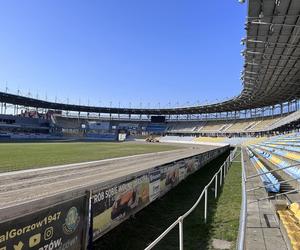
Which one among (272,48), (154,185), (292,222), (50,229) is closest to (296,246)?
(292,222)

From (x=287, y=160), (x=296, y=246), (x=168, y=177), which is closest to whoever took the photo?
(x=296, y=246)

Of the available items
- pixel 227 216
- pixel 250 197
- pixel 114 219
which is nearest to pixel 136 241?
pixel 114 219

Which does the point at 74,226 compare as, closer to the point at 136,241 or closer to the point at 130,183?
the point at 136,241

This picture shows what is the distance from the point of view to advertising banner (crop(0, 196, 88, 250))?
420cm

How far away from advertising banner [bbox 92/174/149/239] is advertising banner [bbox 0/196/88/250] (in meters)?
0.67

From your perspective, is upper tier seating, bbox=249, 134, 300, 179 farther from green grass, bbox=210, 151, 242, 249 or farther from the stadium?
green grass, bbox=210, 151, 242, 249

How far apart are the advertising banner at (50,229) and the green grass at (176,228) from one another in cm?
124

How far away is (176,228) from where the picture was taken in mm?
8680

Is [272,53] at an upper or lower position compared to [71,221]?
upper

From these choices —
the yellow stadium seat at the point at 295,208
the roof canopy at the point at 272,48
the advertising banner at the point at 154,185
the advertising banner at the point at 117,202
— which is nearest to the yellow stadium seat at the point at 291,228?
the yellow stadium seat at the point at 295,208

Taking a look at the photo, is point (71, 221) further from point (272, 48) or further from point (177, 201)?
point (272, 48)

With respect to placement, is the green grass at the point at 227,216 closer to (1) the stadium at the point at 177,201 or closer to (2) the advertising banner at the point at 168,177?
(1) the stadium at the point at 177,201

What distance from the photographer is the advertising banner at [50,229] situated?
4.20 metres

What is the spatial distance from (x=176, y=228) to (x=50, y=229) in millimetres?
4384
